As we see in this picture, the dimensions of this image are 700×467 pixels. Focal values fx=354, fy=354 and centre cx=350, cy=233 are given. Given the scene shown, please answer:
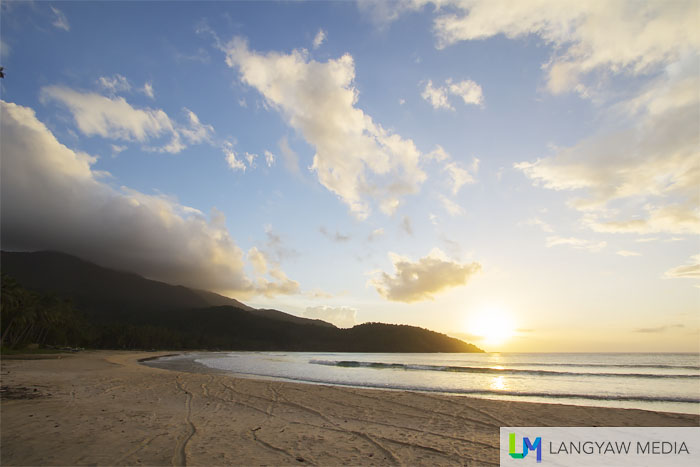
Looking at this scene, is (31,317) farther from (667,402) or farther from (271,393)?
(667,402)

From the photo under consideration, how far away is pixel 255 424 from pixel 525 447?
798 cm

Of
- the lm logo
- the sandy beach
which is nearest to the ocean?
the sandy beach

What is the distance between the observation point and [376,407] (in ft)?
51.0

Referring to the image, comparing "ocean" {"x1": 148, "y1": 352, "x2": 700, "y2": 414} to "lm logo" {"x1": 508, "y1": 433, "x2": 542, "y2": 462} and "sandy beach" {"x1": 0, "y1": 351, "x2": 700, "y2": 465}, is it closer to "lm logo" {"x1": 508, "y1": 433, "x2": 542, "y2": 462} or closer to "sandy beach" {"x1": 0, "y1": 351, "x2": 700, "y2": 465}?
"sandy beach" {"x1": 0, "y1": 351, "x2": 700, "y2": 465}

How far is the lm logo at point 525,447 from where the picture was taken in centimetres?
920

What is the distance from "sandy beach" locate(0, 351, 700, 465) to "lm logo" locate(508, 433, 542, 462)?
18.3 inches

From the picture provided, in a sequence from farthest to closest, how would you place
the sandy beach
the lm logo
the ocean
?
the ocean < the lm logo < the sandy beach

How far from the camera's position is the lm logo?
9203mm

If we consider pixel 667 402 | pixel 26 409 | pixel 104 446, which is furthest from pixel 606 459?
pixel 667 402

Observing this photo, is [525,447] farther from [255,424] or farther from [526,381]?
[526,381]

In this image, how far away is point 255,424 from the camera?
36.3 feet

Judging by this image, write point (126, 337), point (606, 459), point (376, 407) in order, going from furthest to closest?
1. point (126, 337)
2. point (376, 407)
3. point (606, 459)

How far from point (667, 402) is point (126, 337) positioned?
14508 centimetres

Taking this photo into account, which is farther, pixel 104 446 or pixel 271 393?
pixel 271 393
